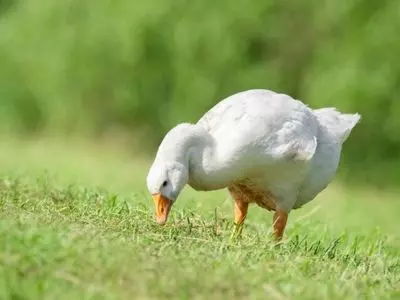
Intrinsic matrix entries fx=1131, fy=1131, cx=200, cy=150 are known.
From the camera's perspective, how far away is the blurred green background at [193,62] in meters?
16.8

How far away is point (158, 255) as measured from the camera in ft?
16.5

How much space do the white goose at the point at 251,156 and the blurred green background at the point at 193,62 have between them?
1004 cm

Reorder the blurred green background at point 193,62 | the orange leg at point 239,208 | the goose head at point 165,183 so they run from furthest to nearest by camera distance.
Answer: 1. the blurred green background at point 193,62
2. the orange leg at point 239,208
3. the goose head at point 165,183

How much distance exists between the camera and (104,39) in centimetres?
1908

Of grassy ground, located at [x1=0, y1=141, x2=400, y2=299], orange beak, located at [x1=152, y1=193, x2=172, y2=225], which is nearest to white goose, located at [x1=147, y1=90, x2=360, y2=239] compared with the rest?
orange beak, located at [x1=152, y1=193, x2=172, y2=225]

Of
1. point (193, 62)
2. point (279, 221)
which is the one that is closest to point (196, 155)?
point (279, 221)

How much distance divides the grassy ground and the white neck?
0.28 m

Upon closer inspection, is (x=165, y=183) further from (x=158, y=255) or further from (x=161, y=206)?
(x=158, y=255)

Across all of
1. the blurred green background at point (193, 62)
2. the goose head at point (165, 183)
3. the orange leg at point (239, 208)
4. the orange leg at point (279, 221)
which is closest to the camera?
the goose head at point (165, 183)

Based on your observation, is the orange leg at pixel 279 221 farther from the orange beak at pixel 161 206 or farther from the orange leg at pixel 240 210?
the orange beak at pixel 161 206

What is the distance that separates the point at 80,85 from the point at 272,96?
13.6 metres

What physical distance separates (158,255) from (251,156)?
130 centimetres

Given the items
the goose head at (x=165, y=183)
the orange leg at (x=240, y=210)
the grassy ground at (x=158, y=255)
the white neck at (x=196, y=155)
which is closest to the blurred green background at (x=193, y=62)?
the grassy ground at (x=158, y=255)

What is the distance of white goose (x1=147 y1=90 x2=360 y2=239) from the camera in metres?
6.13
